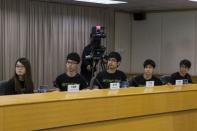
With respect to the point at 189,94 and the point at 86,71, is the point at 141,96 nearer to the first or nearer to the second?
the point at 189,94

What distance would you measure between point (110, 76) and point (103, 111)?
1600 millimetres

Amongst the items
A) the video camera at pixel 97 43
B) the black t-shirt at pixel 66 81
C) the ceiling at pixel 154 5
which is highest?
the ceiling at pixel 154 5

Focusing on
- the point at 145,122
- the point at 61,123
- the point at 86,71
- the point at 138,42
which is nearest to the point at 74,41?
the point at 86,71

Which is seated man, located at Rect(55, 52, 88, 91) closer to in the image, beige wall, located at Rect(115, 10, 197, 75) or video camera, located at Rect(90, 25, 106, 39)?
video camera, located at Rect(90, 25, 106, 39)

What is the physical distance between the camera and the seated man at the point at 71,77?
13.3 ft

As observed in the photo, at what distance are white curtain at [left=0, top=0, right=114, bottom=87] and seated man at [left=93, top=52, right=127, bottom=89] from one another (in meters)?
3.46

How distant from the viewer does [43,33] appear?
26.5ft

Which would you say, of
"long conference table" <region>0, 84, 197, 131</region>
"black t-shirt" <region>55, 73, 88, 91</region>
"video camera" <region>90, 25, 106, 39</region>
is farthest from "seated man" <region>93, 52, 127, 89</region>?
"video camera" <region>90, 25, 106, 39</region>

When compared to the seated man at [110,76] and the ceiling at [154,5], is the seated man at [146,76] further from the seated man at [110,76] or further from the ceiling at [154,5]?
the ceiling at [154,5]

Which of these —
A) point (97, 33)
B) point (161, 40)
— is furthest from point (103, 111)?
point (161, 40)

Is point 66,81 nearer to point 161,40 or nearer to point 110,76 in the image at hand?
point 110,76

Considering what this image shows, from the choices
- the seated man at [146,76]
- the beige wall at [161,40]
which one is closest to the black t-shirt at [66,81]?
the seated man at [146,76]

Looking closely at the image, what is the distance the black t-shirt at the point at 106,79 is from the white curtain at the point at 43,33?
11.3ft

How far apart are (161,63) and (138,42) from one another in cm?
83
